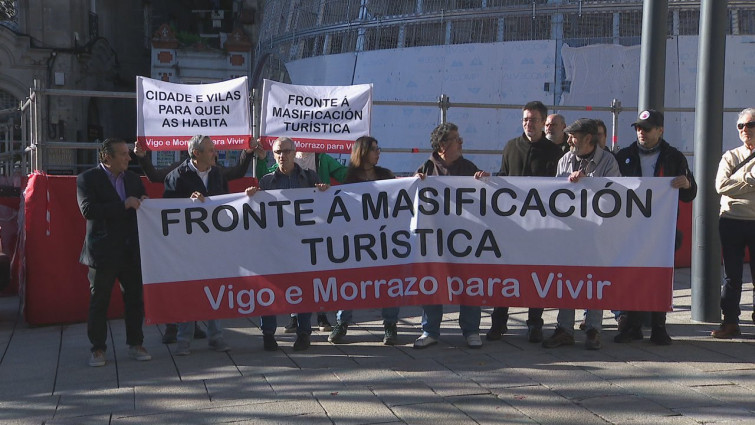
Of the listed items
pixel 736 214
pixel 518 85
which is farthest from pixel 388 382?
pixel 518 85

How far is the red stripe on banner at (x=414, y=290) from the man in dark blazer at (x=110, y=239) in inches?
8.0

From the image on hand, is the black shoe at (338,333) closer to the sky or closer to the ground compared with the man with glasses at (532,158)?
closer to the ground

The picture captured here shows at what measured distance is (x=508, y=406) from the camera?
17.8ft

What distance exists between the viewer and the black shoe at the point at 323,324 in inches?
316

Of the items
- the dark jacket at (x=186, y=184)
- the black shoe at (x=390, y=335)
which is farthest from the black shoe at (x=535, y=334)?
the dark jacket at (x=186, y=184)

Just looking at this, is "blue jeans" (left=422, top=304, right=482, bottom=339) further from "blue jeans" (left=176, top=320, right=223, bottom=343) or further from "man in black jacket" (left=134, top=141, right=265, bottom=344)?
"man in black jacket" (left=134, top=141, right=265, bottom=344)

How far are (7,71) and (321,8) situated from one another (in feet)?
37.1

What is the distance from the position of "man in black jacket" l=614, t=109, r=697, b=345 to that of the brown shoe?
1.63 ft

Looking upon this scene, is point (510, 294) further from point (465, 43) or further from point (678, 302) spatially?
point (465, 43)

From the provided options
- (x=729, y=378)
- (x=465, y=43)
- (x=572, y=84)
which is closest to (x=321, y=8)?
(x=465, y=43)

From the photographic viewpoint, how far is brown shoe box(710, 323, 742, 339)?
23.8 feet

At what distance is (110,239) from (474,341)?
9.86 feet

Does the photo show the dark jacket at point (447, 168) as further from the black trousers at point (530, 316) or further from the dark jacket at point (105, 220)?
the dark jacket at point (105, 220)

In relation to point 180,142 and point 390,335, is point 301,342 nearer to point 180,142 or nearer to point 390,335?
point 390,335
